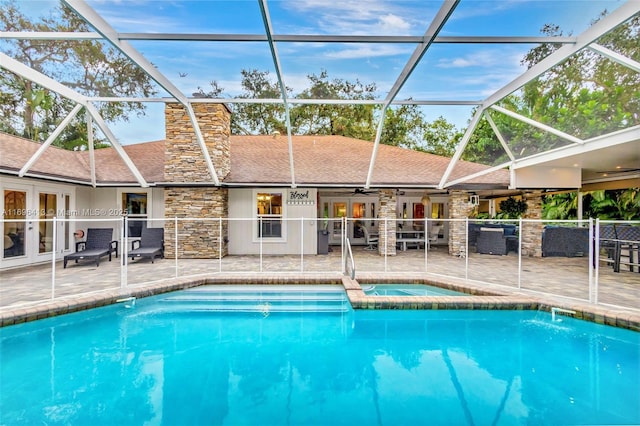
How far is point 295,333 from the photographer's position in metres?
6.09

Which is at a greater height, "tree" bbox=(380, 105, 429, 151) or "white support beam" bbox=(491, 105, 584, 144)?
"tree" bbox=(380, 105, 429, 151)

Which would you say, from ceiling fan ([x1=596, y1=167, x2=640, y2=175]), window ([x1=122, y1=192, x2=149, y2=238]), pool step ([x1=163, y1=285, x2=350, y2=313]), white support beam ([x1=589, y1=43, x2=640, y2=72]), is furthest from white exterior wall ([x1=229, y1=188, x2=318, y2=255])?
ceiling fan ([x1=596, y1=167, x2=640, y2=175])

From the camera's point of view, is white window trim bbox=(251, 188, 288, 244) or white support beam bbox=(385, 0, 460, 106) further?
white window trim bbox=(251, 188, 288, 244)

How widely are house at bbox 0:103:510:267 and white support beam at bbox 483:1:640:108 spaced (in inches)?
208

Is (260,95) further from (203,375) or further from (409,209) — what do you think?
(409,209)

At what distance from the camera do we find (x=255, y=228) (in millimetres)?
12969

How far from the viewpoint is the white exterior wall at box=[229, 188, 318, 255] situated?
12.9 metres

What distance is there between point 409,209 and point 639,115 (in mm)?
10707

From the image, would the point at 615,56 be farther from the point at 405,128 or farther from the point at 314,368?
the point at 405,128

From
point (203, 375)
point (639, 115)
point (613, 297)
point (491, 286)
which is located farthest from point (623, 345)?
point (203, 375)

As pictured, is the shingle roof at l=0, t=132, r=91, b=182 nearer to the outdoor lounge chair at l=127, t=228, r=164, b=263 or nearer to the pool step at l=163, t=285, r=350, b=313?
the outdoor lounge chair at l=127, t=228, r=164, b=263

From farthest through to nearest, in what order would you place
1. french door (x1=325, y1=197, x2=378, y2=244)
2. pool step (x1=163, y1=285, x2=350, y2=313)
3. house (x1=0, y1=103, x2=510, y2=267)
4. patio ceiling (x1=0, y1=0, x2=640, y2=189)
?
french door (x1=325, y1=197, x2=378, y2=244), house (x1=0, y1=103, x2=510, y2=267), pool step (x1=163, y1=285, x2=350, y2=313), patio ceiling (x1=0, y1=0, x2=640, y2=189)

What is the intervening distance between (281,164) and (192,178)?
3540mm

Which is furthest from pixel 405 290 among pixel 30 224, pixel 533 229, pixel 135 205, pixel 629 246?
pixel 30 224
